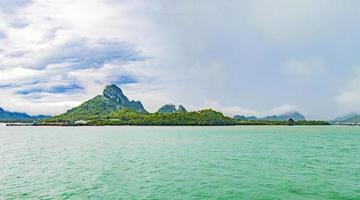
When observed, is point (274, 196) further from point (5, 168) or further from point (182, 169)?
point (5, 168)

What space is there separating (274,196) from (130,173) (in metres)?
A: 15.6

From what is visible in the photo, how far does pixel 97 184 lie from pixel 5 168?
640 inches

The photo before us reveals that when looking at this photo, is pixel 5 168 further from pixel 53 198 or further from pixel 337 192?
pixel 337 192

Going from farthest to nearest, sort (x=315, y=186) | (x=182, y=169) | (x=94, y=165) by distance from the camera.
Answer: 1. (x=94, y=165)
2. (x=182, y=169)
3. (x=315, y=186)

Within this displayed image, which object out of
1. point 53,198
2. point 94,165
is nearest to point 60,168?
point 94,165

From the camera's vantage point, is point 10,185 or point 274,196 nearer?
point 274,196

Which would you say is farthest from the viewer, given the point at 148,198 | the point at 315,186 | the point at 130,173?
the point at 130,173

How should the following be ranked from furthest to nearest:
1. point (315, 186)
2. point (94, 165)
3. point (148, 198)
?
point (94, 165), point (315, 186), point (148, 198)

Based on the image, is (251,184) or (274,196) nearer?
(274,196)

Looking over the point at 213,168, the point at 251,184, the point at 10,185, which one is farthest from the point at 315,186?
the point at 10,185

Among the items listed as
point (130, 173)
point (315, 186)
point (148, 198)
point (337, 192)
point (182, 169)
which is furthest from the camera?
point (182, 169)

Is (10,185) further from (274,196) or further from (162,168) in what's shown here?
(274,196)

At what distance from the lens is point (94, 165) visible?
4256 centimetres

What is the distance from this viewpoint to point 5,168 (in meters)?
40.4
